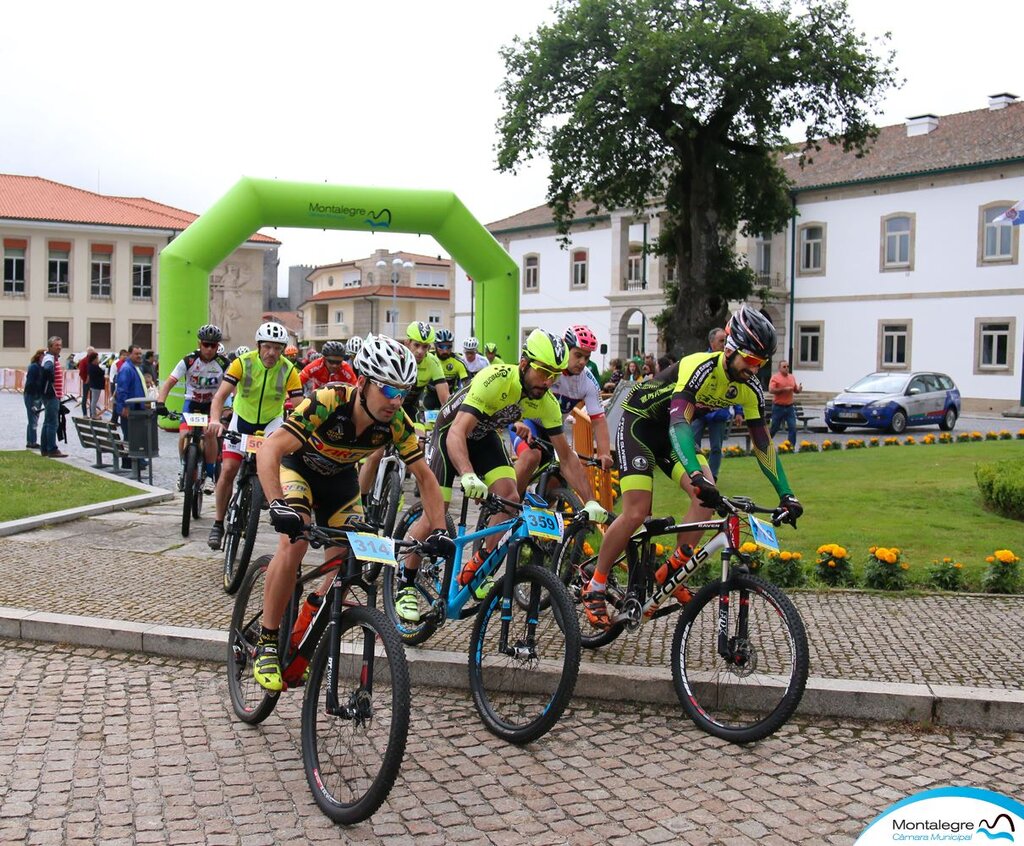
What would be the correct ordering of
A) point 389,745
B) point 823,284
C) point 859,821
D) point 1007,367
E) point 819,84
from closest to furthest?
1. point 389,745
2. point 859,821
3. point 819,84
4. point 1007,367
5. point 823,284

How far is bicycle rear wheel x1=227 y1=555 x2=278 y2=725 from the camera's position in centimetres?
548

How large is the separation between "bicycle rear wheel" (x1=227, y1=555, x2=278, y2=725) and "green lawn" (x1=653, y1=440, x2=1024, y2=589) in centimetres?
524

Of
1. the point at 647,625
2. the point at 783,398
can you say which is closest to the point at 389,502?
the point at 647,625

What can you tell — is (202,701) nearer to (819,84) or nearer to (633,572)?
(633,572)

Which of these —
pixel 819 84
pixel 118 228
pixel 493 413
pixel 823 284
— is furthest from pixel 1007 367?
pixel 118 228

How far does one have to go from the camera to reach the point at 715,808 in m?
4.56

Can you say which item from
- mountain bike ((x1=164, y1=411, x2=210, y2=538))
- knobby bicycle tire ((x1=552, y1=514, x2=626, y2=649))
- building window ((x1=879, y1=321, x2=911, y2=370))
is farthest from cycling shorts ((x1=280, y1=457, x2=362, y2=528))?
building window ((x1=879, y1=321, x2=911, y2=370))

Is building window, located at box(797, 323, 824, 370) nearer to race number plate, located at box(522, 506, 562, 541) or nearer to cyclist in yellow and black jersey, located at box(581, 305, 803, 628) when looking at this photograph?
cyclist in yellow and black jersey, located at box(581, 305, 803, 628)

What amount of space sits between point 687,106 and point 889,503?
2425cm

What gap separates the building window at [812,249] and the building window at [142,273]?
130 feet

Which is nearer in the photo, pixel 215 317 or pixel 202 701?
pixel 202 701

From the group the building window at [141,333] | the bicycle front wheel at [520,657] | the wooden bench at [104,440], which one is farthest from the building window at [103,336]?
the bicycle front wheel at [520,657]

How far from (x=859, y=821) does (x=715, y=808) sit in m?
0.58

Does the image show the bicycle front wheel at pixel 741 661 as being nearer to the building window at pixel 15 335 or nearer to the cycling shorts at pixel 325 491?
the cycling shorts at pixel 325 491
